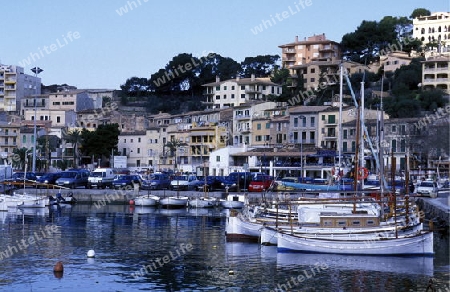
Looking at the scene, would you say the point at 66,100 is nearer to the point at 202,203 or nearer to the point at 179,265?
the point at 202,203

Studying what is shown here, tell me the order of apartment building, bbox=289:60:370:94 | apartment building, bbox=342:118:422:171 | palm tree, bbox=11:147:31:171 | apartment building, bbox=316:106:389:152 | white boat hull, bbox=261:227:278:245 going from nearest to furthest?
white boat hull, bbox=261:227:278:245 < apartment building, bbox=342:118:422:171 < apartment building, bbox=316:106:389:152 < palm tree, bbox=11:147:31:171 < apartment building, bbox=289:60:370:94

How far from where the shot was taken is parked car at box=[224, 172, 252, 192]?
7336 cm

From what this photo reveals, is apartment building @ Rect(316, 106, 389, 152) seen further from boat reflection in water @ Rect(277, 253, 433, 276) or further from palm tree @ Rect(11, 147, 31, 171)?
boat reflection in water @ Rect(277, 253, 433, 276)

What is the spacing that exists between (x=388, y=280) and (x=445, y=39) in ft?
434

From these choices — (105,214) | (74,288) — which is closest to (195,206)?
(105,214)

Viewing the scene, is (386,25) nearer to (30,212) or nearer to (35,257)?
(30,212)

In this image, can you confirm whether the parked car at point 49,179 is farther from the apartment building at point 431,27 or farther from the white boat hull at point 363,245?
the apartment building at point 431,27

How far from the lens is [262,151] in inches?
3738

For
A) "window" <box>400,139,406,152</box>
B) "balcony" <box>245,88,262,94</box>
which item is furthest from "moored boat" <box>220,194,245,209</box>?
"balcony" <box>245,88,262,94</box>

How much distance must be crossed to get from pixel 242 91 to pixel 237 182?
57798 millimetres

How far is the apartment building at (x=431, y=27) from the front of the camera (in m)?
154

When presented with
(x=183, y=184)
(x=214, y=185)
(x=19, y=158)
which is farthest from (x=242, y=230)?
(x=19, y=158)

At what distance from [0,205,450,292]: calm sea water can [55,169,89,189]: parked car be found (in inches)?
1103

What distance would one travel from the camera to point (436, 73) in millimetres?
118562
